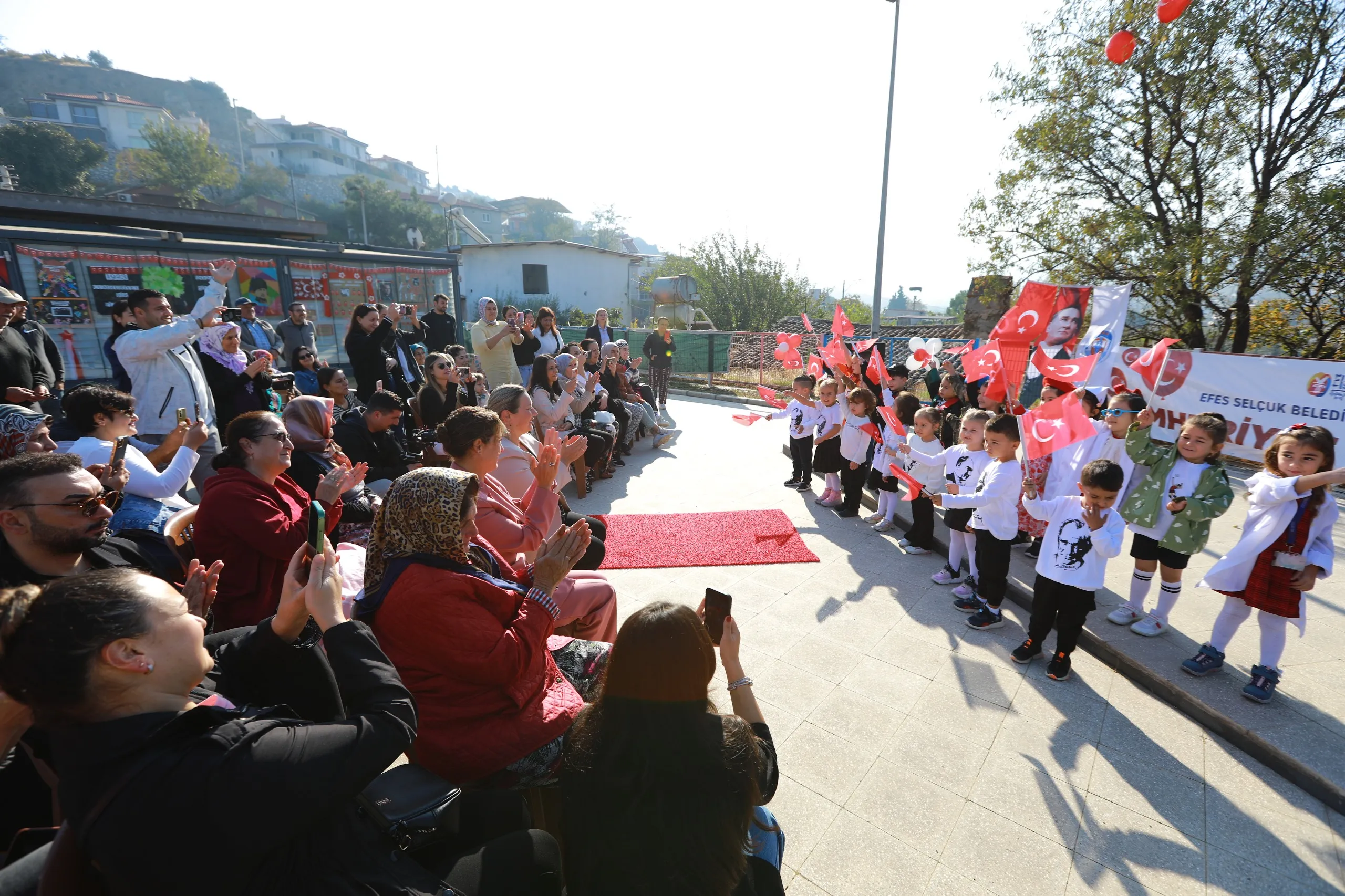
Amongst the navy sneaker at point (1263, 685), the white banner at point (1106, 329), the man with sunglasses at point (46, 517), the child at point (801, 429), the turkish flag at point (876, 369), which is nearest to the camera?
the man with sunglasses at point (46, 517)

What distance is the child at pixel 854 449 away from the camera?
6.16 metres

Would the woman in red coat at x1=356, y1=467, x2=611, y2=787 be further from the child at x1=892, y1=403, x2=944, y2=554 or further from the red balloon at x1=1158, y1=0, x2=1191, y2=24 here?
Result: the red balloon at x1=1158, y1=0, x2=1191, y2=24

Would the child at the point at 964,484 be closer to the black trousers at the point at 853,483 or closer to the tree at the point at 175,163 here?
the black trousers at the point at 853,483

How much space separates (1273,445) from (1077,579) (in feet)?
4.07

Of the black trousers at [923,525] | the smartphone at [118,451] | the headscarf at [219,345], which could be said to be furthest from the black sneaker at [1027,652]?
the headscarf at [219,345]

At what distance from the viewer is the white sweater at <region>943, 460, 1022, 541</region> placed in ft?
12.9

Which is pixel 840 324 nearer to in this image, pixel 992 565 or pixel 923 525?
pixel 923 525

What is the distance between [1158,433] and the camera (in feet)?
24.7

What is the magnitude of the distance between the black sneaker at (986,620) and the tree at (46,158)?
4970 cm

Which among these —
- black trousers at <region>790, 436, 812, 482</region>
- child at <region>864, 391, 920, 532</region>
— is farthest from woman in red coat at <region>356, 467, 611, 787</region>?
black trousers at <region>790, 436, 812, 482</region>

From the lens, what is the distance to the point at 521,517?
3.35 meters

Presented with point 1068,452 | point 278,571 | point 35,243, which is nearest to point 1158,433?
point 1068,452

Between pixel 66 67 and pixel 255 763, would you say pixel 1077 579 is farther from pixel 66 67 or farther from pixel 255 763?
pixel 66 67

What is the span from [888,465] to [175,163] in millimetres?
62038
